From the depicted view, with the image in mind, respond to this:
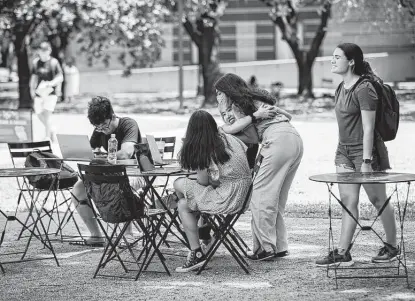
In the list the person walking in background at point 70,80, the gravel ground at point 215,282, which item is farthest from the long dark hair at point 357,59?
the person walking in background at point 70,80

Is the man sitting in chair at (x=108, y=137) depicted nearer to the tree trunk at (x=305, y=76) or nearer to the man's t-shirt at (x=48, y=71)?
the man's t-shirt at (x=48, y=71)

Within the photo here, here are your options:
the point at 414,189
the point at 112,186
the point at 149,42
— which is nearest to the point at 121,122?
the point at 112,186

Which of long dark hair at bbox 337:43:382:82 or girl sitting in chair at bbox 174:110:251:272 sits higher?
long dark hair at bbox 337:43:382:82

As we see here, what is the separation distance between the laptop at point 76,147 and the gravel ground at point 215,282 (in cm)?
85

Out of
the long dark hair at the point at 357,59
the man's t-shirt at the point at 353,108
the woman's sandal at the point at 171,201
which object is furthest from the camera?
the woman's sandal at the point at 171,201

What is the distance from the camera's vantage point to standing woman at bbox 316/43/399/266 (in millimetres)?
8156

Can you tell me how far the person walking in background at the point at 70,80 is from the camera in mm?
40594

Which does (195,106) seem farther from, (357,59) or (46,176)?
(357,59)

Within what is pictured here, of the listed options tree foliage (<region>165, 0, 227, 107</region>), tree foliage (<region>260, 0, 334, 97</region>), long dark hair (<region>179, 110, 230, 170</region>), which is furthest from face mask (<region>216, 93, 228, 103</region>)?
tree foliage (<region>260, 0, 334, 97</region>)

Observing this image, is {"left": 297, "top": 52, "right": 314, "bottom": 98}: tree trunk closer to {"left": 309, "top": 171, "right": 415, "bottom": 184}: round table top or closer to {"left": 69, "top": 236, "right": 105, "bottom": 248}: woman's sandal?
{"left": 69, "top": 236, "right": 105, "bottom": 248}: woman's sandal

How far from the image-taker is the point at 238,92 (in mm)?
8680

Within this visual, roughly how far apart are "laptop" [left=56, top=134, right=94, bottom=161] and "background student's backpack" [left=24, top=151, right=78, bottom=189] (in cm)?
44

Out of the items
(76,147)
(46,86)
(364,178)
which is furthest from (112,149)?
(46,86)

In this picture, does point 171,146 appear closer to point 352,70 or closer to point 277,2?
point 352,70
